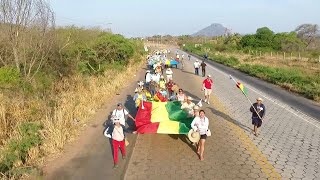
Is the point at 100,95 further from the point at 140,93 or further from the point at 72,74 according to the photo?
the point at 72,74

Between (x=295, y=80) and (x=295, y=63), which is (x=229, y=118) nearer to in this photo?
(x=295, y=80)

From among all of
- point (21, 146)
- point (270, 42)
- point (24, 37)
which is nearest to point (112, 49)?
point (24, 37)

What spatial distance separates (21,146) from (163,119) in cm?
433

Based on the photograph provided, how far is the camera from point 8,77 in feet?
63.7

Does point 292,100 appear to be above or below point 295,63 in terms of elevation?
below

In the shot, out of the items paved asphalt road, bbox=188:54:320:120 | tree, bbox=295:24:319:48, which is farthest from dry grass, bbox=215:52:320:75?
tree, bbox=295:24:319:48

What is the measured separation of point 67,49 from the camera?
1144 inches

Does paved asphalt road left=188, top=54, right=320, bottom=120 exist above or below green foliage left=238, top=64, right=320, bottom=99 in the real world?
below

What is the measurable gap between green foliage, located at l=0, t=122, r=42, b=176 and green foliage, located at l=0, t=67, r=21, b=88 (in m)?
8.88

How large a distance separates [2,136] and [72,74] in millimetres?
15892

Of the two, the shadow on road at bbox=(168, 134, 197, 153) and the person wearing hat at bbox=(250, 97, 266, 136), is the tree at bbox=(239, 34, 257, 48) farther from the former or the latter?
the shadow on road at bbox=(168, 134, 197, 153)

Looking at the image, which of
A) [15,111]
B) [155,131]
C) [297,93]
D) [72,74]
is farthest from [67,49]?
[155,131]

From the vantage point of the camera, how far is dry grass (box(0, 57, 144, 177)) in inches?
408

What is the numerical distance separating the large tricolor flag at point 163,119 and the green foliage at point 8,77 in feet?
33.0
